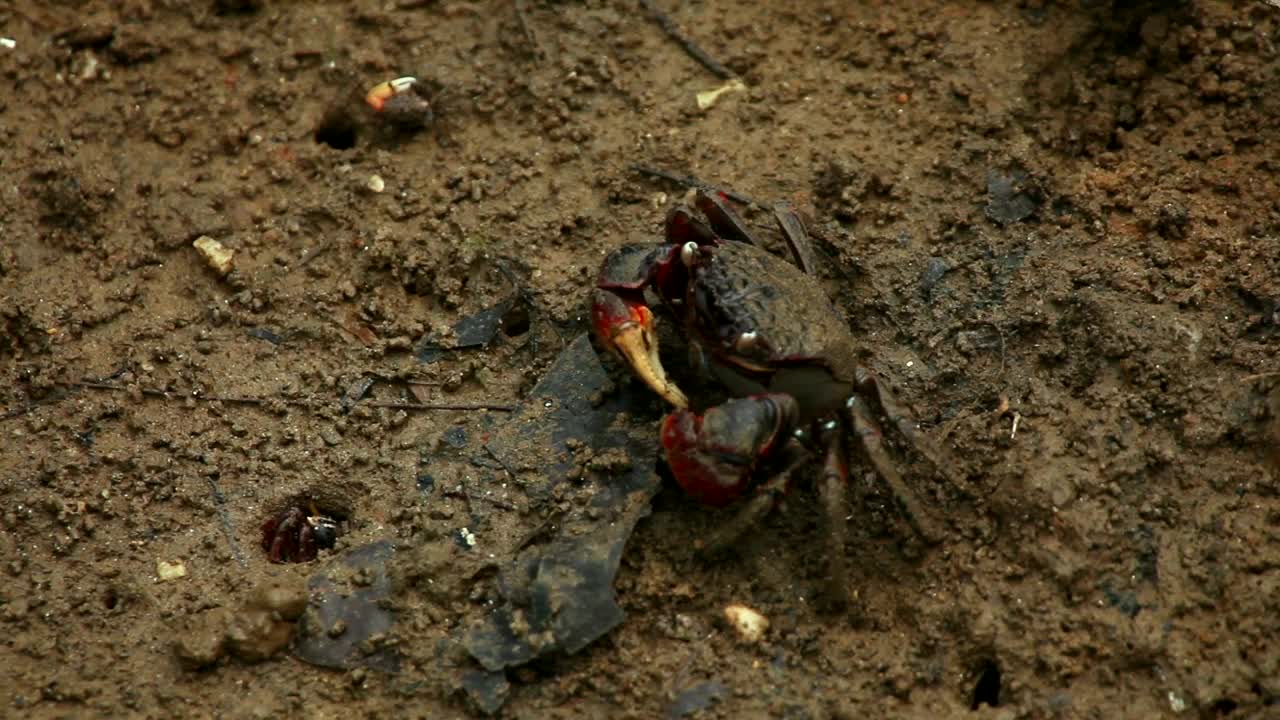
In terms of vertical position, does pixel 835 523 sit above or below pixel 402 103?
below

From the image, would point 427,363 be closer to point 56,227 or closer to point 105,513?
point 105,513

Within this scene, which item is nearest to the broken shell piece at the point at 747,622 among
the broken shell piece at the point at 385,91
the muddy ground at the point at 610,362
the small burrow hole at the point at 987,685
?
the muddy ground at the point at 610,362

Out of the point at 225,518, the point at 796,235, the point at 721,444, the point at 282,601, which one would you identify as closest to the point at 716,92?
the point at 796,235

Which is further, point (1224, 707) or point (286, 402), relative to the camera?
point (286, 402)

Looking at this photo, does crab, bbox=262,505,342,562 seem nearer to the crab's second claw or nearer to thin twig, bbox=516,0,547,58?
the crab's second claw

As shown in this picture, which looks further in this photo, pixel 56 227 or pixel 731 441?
pixel 56 227

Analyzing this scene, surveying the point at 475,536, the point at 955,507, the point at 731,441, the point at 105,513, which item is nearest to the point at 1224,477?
the point at 955,507

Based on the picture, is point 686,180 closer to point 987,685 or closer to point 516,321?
point 516,321
